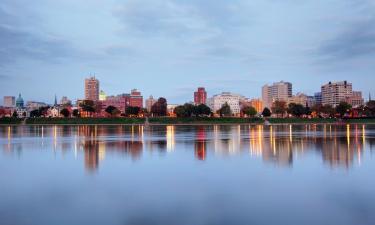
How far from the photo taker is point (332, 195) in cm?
1075

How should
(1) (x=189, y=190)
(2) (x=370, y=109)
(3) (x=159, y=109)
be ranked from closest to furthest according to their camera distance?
(1) (x=189, y=190)
(2) (x=370, y=109)
(3) (x=159, y=109)

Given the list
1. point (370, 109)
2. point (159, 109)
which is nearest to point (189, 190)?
point (370, 109)

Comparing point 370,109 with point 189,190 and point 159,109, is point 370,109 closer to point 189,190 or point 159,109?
point 159,109

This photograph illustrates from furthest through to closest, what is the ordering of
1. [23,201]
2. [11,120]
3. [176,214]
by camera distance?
[11,120] < [23,201] < [176,214]

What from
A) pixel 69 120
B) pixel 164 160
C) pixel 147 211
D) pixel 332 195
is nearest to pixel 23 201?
pixel 147 211

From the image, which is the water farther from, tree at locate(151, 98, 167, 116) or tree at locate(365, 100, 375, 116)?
tree at locate(151, 98, 167, 116)

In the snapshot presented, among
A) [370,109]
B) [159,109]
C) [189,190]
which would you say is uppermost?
[159,109]

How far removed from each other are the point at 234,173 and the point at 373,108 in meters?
134

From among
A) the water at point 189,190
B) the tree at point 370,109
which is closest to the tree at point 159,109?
the tree at point 370,109

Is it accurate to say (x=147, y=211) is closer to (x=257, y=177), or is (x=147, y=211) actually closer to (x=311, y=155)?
(x=257, y=177)

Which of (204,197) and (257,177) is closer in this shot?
(204,197)

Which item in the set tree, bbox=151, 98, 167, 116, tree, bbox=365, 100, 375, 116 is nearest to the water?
tree, bbox=365, 100, 375, 116

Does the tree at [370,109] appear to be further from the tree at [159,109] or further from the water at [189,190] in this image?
the water at [189,190]

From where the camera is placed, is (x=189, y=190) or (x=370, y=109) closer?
(x=189, y=190)
